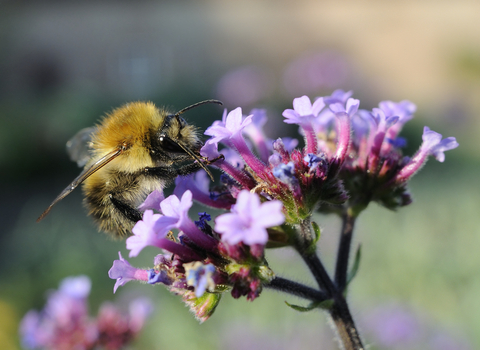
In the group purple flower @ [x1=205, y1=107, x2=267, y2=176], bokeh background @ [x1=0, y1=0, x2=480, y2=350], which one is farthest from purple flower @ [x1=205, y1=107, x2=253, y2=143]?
bokeh background @ [x1=0, y1=0, x2=480, y2=350]

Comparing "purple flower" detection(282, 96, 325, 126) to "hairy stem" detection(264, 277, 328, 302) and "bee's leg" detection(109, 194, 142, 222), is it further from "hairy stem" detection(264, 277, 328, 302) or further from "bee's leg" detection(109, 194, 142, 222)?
"bee's leg" detection(109, 194, 142, 222)

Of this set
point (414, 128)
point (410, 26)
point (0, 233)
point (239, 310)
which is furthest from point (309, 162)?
point (410, 26)

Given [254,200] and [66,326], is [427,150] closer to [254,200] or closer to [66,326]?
[254,200]

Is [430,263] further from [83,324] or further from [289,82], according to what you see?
[289,82]

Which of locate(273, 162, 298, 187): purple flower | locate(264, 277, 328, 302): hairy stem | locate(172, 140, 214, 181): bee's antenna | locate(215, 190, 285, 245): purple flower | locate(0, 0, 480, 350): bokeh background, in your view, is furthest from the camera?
locate(0, 0, 480, 350): bokeh background

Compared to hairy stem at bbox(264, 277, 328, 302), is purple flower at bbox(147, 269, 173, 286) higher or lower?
higher

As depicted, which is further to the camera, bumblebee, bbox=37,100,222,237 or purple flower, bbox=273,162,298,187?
bumblebee, bbox=37,100,222,237
